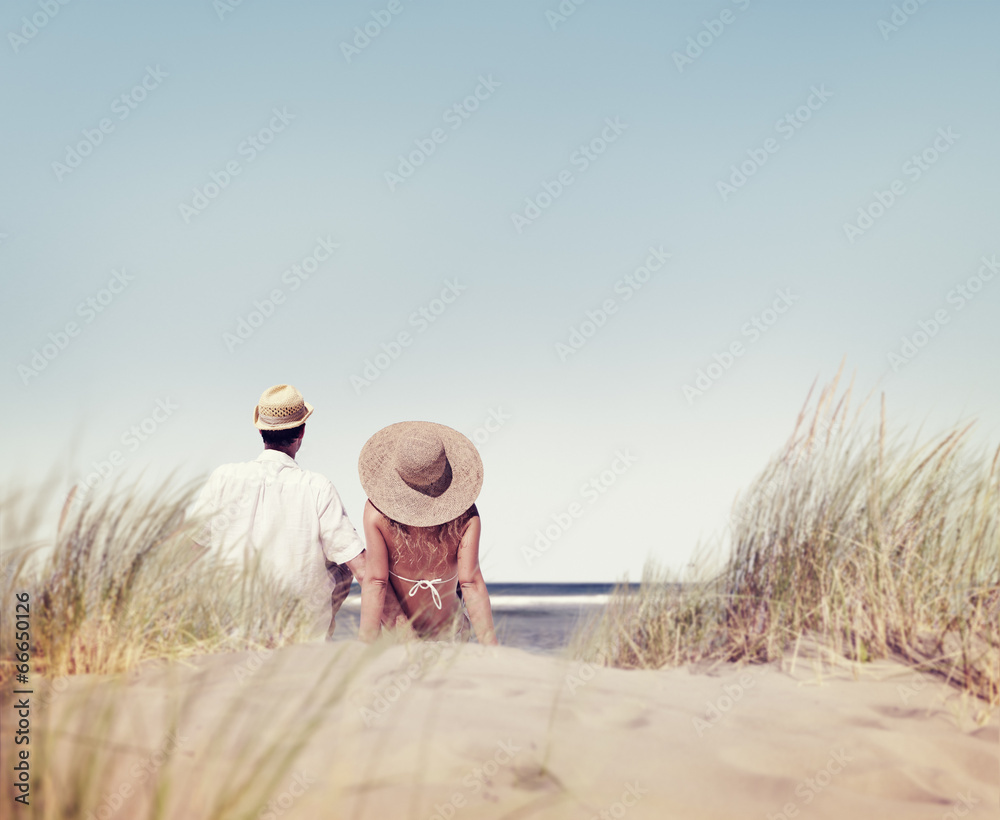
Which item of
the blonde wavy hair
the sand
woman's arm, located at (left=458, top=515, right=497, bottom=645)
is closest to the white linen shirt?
the blonde wavy hair

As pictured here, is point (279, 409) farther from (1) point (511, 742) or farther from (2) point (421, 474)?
(1) point (511, 742)

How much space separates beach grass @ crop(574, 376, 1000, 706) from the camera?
2896 mm

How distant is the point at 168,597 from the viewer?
2891 mm

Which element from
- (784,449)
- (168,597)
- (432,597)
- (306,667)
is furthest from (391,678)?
(784,449)

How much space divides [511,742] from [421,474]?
177cm

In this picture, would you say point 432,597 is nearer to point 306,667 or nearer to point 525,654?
point 525,654

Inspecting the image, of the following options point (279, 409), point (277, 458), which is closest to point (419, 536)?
point (277, 458)

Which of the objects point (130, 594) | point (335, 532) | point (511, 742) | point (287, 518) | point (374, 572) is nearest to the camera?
point (511, 742)

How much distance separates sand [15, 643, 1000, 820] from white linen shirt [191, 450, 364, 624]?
3.47 ft

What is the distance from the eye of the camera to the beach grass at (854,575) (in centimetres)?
290

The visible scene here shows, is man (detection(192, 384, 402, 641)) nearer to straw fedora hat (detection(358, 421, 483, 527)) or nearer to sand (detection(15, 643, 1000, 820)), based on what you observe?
straw fedora hat (detection(358, 421, 483, 527))

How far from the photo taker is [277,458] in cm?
395

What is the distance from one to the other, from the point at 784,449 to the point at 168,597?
2.75 metres

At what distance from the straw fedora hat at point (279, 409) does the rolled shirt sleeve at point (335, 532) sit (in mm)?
446
